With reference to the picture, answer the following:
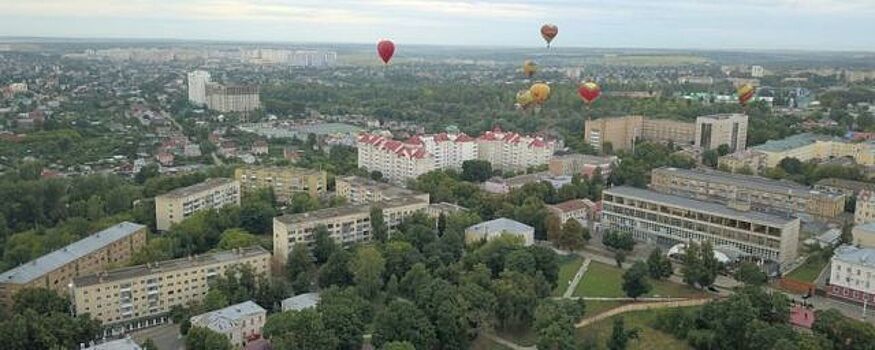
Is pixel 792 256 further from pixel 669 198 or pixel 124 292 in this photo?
pixel 124 292

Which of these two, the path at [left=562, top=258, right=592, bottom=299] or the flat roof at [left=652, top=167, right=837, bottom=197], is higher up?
the flat roof at [left=652, top=167, right=837, bottom=197]

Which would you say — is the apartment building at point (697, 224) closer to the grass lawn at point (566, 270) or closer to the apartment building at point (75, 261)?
the grass lawn at point (566, 270)

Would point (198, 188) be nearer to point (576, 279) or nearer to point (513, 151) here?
point (576, 279)

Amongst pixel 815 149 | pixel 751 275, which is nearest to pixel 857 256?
pixel 751 275

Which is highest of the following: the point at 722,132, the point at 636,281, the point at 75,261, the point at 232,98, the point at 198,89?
the point at 198,89

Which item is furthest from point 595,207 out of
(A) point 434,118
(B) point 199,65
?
(B) point 199,65

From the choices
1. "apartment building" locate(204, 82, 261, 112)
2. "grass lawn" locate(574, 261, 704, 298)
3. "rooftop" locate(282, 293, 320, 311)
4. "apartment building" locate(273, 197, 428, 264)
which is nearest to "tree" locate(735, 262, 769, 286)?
"grass lawn" locate(574, 261, 704, 298)

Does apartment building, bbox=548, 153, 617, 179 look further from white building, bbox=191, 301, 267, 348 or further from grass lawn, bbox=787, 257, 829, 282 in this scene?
white building, bbox=191, 301, 267, 348
